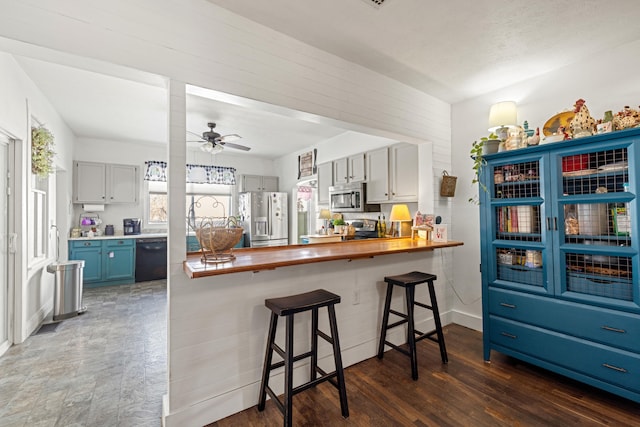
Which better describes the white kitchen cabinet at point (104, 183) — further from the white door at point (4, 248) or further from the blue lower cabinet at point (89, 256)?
the white door at point (4, 248)

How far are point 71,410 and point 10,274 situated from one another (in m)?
1.73

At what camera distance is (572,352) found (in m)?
2.11

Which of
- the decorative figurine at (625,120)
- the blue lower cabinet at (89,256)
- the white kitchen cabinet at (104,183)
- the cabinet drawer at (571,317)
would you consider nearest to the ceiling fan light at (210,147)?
the white kitchen cabinet at (104,183)

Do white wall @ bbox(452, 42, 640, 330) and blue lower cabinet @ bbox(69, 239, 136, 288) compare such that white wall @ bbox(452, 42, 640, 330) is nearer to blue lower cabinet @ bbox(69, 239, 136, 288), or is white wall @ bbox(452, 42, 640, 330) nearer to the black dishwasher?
the black dishwasher

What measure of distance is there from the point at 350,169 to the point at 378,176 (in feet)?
2.15

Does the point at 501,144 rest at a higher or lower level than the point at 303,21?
lower

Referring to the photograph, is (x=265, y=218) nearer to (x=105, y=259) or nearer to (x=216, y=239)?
(x=105, y=259)

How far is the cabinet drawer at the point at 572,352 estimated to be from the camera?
189 centimetres

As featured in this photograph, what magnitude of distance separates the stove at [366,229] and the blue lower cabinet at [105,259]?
4207 mm

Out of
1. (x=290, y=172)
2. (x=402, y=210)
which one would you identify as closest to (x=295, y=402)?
(x=402, y=210)

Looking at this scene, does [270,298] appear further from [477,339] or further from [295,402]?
[477,339]

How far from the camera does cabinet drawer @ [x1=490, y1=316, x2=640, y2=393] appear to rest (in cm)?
189

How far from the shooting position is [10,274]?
2.79 metres

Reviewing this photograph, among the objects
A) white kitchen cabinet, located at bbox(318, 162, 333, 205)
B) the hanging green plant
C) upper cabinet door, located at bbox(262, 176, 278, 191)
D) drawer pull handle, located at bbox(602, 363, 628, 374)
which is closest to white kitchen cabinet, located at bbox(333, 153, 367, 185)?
white kitchen cabinet, located at bbox(318, 162, 333, 205)
